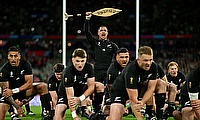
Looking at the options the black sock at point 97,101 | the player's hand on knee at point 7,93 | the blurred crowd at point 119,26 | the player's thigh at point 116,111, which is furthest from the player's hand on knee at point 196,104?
the blurred crowd at point 119,26

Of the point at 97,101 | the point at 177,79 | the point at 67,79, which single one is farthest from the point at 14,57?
the point at 177,79

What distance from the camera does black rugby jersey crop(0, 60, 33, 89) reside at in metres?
6.89

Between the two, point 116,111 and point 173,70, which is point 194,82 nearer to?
point 116,111

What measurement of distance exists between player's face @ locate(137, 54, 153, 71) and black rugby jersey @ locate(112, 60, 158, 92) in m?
0.09

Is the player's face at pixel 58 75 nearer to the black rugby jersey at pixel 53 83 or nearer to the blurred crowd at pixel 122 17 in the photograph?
the black rugby jersey at pixel 53 83

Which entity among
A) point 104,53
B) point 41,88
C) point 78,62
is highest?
point 104,53

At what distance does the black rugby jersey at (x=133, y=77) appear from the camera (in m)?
5.57

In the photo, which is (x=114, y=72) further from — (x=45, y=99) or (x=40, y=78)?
(x=40, y=78)

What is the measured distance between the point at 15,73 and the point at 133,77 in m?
2.14

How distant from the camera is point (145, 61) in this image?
552cm

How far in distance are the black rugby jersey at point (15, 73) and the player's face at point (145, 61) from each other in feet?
6.66

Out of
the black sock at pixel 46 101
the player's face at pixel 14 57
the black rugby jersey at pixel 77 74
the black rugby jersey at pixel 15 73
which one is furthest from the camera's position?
the black sock at pixel 46 101

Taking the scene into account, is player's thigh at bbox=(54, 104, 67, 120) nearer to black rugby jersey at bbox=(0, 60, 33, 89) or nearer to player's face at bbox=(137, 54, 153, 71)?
black rugby jersey at bbox=(0, 60, 33, 89)

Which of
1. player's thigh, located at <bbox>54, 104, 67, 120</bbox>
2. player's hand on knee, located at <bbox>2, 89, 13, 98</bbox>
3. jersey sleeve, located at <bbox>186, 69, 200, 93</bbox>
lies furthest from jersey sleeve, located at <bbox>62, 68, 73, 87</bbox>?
jersey sleeve, located at <bbox>186, 69, 200, 93</bbox>
